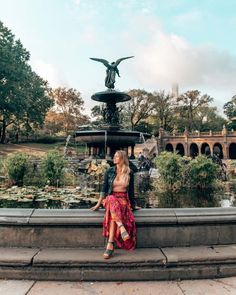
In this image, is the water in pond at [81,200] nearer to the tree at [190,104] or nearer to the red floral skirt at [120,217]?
the red floral skirt at [120,217]

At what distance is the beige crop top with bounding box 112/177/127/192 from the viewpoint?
12.9 feet

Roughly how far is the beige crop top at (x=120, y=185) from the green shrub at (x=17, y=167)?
6.12 meters

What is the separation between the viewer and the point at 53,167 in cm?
900

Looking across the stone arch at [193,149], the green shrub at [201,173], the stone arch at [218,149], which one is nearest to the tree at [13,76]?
the green shrub at [201,173]

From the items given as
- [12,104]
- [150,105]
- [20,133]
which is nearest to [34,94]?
[12,104]

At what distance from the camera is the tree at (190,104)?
64.1 metres

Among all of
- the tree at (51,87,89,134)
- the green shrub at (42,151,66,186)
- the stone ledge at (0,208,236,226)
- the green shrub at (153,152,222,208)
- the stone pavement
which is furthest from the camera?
the tree at (51,87,89,134)

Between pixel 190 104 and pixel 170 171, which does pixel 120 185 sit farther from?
pixel 190 104

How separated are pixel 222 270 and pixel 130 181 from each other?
5.13ft

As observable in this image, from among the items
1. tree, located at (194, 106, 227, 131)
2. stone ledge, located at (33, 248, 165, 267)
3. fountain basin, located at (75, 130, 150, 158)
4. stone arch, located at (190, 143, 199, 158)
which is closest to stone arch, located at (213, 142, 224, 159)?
stone arch, located at (190, 143, 199, 158)

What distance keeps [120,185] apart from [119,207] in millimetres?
305

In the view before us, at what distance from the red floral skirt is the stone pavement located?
552 mm

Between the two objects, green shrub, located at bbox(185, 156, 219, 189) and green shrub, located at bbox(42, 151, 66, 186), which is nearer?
green shrub, located at bbox(185, 156, 219, 189)

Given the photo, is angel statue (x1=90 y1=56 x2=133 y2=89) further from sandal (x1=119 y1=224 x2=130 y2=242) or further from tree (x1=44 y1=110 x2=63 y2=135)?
tree (x1=44 y1=110 x2=63 y2=135)
